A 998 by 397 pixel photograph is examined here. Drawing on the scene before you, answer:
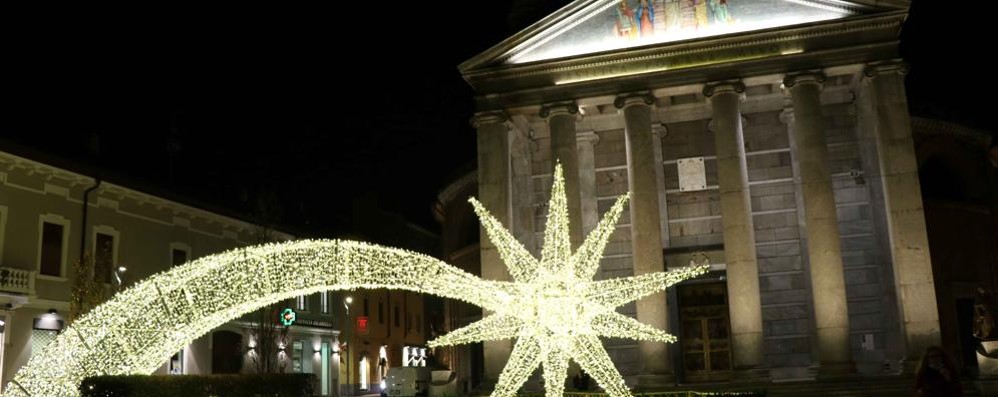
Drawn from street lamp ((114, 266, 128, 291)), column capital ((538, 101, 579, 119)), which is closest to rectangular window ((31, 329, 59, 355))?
street lamp ((114, 266, 128, 291))

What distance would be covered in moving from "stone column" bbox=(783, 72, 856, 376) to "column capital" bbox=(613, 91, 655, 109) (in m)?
4.27

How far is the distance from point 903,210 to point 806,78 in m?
5.00

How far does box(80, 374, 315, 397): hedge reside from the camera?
16.0 meters

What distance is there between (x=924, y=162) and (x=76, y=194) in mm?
35430

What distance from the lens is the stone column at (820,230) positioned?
26234 millimetres

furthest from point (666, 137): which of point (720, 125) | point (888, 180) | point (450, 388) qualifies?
point (450, 388)

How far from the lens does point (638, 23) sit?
2972 centimetres

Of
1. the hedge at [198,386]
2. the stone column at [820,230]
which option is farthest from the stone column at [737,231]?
the hedge at [198,386]

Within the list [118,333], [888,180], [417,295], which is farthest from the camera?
[417,295]

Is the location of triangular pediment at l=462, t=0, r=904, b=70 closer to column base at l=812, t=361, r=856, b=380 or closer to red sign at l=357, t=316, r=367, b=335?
column base at l=812, t=361, r=856, b=380

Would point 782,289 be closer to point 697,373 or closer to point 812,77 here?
point 697,373

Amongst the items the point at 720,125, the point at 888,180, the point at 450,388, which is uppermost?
the point at 720,125

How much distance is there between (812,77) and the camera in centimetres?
2802

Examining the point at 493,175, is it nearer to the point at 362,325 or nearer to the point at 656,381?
the point at 656,381
